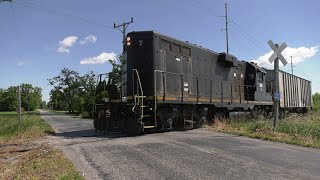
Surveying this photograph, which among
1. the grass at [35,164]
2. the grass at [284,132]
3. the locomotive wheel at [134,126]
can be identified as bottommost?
the grass at [35,164]

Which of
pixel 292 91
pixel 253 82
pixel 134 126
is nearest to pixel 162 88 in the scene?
pixel 134 126

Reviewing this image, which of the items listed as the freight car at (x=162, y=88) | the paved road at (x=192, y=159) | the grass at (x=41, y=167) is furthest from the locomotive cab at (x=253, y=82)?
the grass at (x=41, y=167)

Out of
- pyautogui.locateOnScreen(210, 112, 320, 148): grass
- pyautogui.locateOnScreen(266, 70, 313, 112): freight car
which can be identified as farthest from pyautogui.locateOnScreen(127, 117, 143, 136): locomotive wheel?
pyautogui.locateOnScreen(266, 70, 313, 112): freight car

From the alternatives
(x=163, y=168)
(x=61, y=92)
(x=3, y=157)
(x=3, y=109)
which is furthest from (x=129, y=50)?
(x=3, y=109)

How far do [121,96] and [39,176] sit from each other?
8.02 meters

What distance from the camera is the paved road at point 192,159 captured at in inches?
275

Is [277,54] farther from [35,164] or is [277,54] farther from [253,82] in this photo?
[35,164]

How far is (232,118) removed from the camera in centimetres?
1877

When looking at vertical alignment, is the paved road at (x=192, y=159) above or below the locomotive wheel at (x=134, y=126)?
below

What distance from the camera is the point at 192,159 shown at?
8.34 meters

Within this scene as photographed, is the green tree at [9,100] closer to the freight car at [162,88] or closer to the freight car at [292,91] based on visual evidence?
the freight car at [292,91]

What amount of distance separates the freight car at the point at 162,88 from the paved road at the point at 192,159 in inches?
98.0

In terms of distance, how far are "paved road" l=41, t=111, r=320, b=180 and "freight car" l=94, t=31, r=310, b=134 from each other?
249 cm

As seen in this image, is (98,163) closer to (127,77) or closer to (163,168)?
(163,168)
